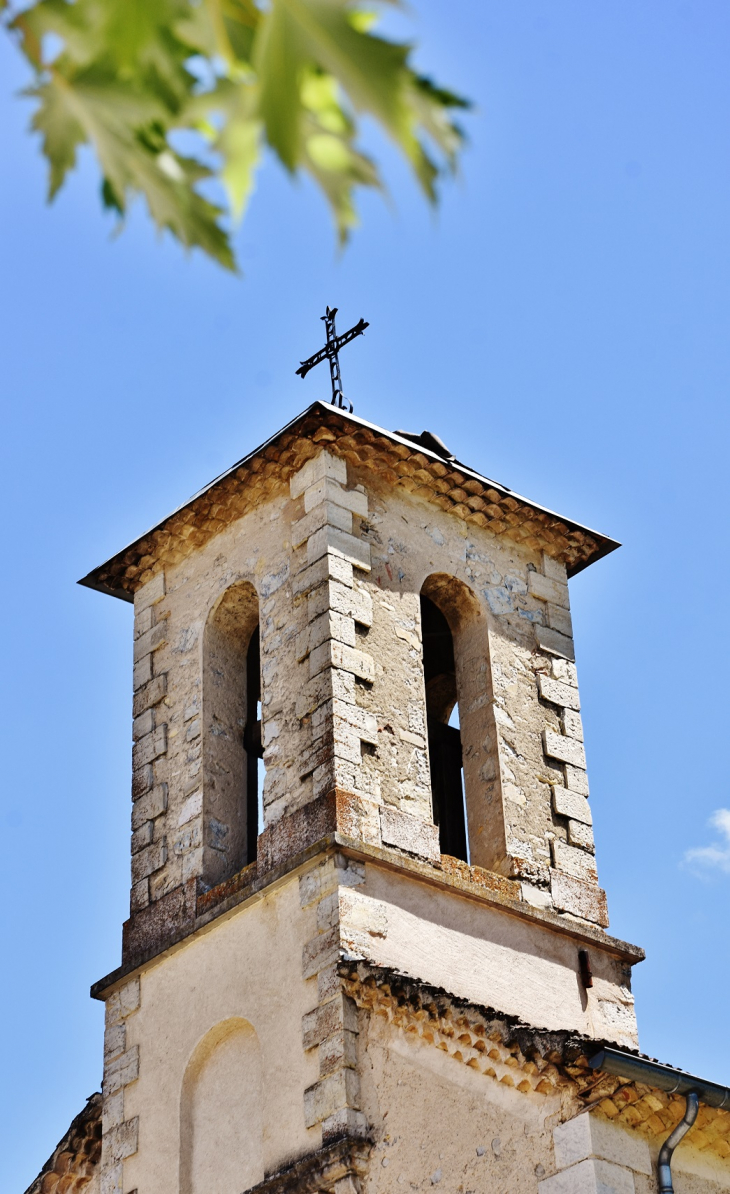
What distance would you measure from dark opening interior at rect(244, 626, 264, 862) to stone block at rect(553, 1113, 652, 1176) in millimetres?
3026

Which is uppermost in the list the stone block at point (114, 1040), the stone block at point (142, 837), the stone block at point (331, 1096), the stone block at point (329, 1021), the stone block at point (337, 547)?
the stone block at point (337, 547)

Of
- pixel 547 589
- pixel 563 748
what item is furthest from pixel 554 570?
pixel 563 748

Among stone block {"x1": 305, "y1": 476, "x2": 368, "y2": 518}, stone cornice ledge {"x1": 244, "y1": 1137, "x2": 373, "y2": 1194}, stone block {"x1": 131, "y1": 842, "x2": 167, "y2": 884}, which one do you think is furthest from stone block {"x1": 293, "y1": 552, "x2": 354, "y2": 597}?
stone cornice ledge {"x1": 244, "y1": 1137, "x2": 373, "y2": 1194}

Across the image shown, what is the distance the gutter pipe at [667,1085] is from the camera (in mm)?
6488

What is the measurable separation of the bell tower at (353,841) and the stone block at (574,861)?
0.02 m

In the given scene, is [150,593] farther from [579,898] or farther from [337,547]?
[579,898]

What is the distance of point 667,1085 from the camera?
6.58m

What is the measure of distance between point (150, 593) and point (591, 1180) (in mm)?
5100

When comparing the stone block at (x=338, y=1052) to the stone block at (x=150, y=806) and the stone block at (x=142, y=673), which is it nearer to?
the stone block at (x=150, y=806)

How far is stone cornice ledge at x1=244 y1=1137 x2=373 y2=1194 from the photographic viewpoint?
23.7ft

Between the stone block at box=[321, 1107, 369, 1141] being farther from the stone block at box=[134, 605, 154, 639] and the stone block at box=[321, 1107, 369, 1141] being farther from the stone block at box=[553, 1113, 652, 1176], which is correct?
the stone block at box=[134, 605, 154, 639]

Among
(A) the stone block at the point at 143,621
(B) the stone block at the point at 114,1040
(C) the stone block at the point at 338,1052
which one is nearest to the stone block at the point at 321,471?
(A) the stone block at the point at 143,621

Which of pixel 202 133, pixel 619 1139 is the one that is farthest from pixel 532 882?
pixel 202 133

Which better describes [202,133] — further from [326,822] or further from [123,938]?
[123,938]
